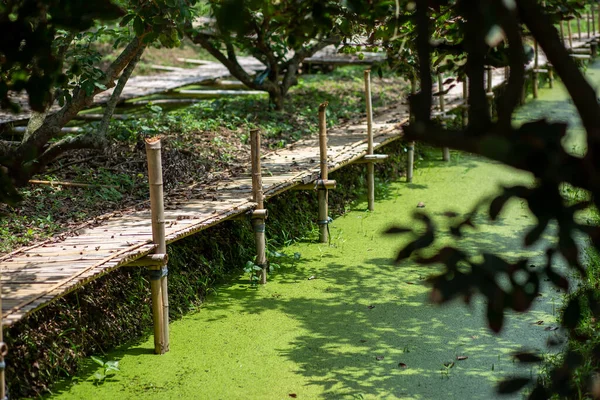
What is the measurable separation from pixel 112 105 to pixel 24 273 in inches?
93.3

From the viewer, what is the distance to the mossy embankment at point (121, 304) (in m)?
3.86

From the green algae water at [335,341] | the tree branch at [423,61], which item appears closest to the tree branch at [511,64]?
the tree branch at [423,61]

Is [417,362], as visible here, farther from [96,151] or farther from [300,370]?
[96,151]

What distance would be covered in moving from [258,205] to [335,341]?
1.13m

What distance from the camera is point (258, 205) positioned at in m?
5.27

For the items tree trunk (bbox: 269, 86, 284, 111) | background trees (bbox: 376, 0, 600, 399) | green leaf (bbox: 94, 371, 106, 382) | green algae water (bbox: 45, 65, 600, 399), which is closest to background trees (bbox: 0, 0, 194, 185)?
background trees (bbox: 376, 0, 600, 399)

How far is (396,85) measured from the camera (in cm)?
1071

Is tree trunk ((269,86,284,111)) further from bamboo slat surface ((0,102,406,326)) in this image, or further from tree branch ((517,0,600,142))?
tree branch ((517,0,600,142))

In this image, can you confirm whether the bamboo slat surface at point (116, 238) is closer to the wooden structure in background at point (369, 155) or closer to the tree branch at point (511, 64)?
the wooden structure in background at point (369, 155)

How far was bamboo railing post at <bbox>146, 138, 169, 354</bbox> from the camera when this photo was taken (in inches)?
166

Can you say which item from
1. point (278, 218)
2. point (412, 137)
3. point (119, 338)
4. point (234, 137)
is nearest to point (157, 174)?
point (119, 338)

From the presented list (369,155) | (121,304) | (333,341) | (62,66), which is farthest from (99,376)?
(369,155)

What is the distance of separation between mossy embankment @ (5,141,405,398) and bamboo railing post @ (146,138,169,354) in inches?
10.8

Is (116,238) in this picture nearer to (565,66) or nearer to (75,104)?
(75,104)
